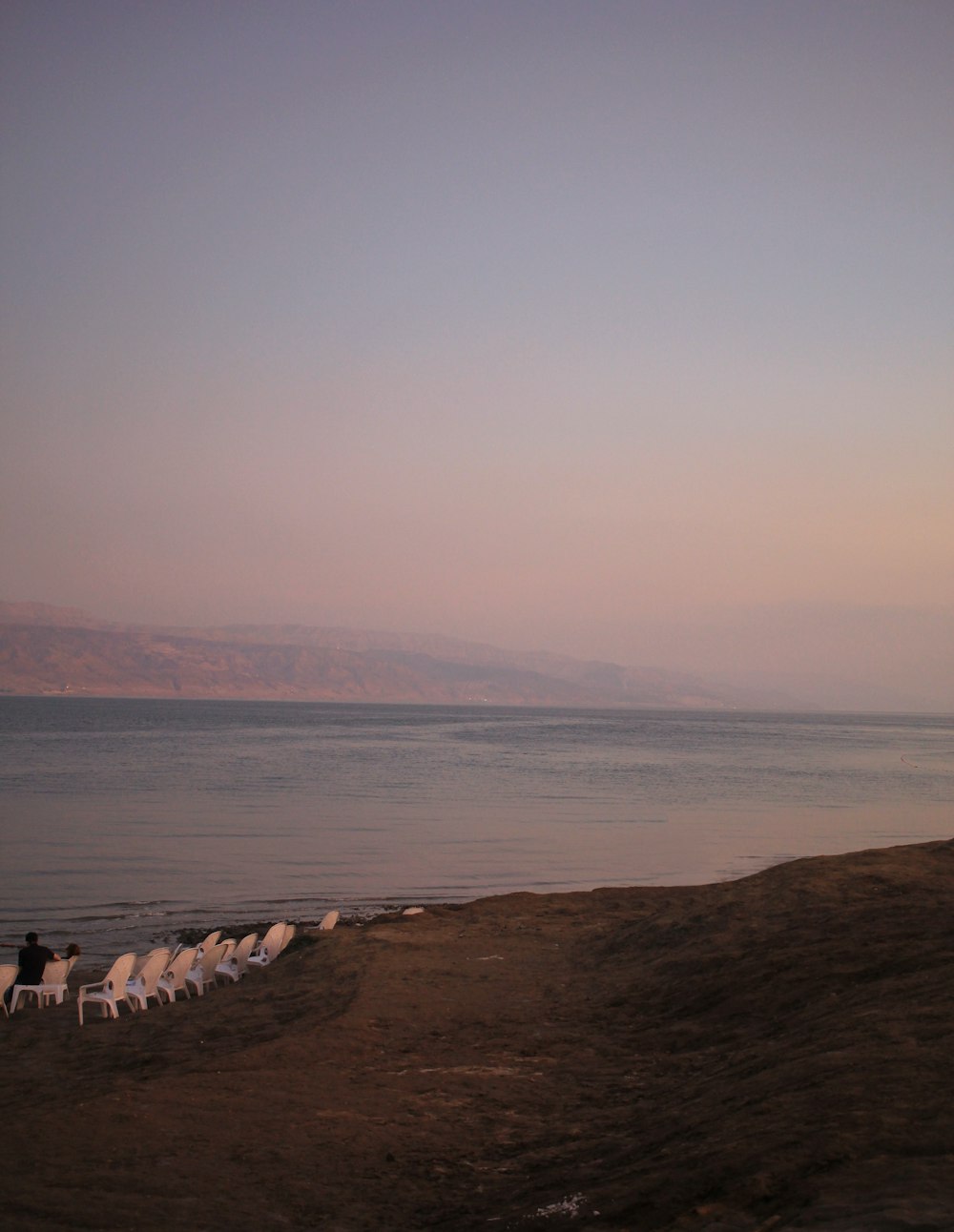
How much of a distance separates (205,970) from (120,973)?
1.16 meters

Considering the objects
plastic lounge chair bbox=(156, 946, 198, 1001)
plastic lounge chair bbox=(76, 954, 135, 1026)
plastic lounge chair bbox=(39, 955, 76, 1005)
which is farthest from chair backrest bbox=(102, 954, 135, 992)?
plastic lounge chair bbox=(39, 955, 76, 1005)

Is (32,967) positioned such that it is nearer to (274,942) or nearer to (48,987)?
(48,987)

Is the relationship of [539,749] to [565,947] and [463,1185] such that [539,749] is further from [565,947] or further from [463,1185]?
[463,1185]

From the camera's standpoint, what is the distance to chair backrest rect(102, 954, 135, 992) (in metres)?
10.5

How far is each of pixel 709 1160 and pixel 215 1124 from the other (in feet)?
10.4

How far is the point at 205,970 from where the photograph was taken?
11602mm

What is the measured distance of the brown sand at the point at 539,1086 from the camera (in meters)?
4.88

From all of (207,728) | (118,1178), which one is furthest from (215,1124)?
(207,728)

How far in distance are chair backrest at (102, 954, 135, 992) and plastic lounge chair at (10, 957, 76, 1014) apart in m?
0.81

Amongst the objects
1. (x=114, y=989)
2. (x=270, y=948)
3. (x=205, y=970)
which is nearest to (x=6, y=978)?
(x=114, y=989)

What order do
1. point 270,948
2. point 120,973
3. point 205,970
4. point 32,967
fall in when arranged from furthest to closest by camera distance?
Answer: point 270,948, point 205,970, point 32,967, point 120,973

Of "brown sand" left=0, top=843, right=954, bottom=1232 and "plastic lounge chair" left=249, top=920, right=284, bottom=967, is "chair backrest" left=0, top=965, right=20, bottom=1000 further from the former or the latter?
"plastic lounge chair" left=249, top=920, right=284, bottom=967

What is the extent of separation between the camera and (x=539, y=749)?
2955 inches

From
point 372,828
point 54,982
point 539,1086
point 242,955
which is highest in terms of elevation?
point 539,1086
